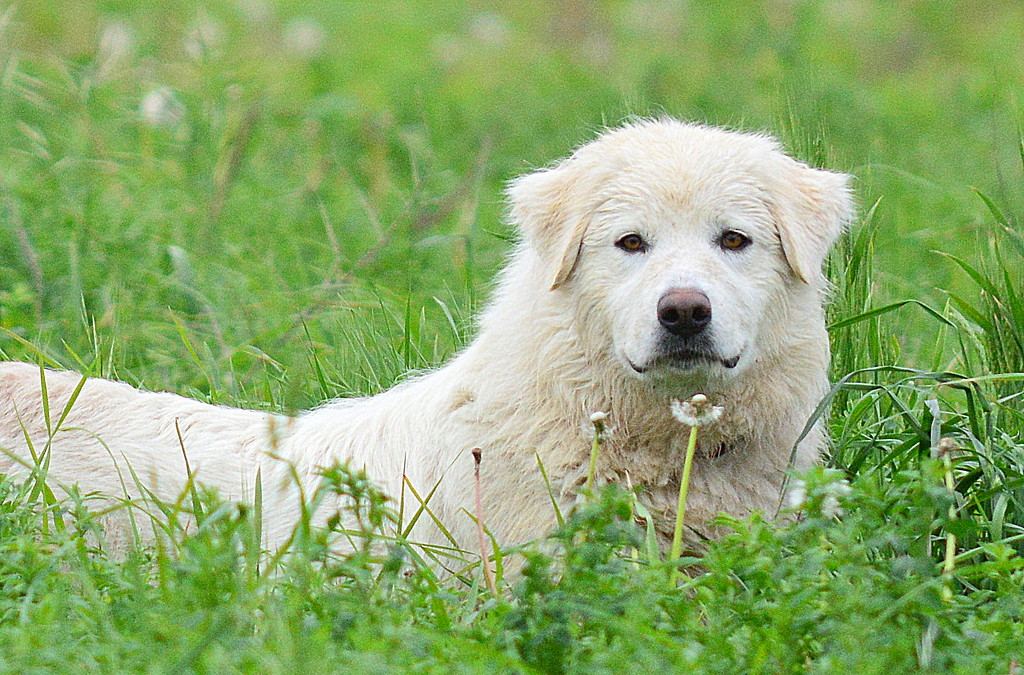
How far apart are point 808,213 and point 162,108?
231 inches

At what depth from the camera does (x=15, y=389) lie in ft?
15.4

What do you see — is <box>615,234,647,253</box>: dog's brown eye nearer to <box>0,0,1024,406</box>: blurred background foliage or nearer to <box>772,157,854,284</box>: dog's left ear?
<box>772,157,854,284</box>: dog's left ear

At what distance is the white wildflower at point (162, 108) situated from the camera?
344 inches

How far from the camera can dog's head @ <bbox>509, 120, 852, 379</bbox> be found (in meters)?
3.81

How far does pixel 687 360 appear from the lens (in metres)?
3.86

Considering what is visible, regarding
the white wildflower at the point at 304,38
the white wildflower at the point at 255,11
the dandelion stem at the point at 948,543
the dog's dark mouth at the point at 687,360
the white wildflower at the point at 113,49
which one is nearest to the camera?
the dandelion stem at the point at 948,543

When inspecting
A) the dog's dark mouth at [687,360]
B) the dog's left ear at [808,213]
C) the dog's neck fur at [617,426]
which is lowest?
the dog's neck fur at [617,426]

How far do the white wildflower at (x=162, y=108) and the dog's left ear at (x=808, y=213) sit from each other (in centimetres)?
555

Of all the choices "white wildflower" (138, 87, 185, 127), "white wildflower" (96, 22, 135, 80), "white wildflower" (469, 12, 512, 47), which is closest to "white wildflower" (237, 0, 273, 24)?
"white wildflower" (96, 22, 135, 80)

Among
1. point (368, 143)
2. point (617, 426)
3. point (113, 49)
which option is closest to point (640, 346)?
point (617, 426)

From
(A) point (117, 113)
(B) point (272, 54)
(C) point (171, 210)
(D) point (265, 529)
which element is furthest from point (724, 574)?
(B) point (272, 54)

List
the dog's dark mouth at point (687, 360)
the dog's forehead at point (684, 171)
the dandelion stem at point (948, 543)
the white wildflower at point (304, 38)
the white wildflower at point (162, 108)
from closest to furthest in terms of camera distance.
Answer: the dandelion stem at point (948, 543) < the dog's dark mouth at point (687, 360) < the dog's forehead at point (684, 171) < the white wildflower at point (162, 108) < the white wildflower at point (304, 38)

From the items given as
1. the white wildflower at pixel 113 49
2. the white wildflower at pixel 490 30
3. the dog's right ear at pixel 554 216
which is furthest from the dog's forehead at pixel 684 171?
the white wildflower at pixel 490 30

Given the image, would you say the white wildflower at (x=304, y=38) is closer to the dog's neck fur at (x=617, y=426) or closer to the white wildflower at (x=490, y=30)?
the white wildflower at (x=490, y=30)
